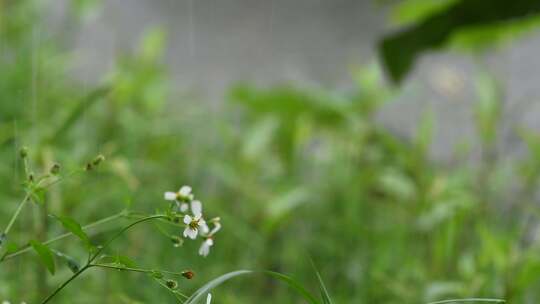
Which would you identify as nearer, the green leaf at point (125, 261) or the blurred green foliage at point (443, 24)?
the green leaf at point (125, 261)

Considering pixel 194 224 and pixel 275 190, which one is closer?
pixel 194 224

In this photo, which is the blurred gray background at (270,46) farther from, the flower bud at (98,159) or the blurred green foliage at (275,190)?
the flower bud at (98,159)

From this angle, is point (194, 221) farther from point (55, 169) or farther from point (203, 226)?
point (55, 169)

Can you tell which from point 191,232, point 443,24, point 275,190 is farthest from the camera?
point 275,190

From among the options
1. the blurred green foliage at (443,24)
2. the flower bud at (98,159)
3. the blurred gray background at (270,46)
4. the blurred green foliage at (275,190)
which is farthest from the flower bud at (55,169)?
the blurred gray background at (270,46)

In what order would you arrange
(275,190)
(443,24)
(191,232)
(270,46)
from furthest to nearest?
(270,46) → (275,190) → (443,24) → (191,232)

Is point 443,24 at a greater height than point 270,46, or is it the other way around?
point 270,46

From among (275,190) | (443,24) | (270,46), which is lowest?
(275,190)

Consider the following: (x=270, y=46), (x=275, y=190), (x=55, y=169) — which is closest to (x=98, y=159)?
(x=55, y=169)
